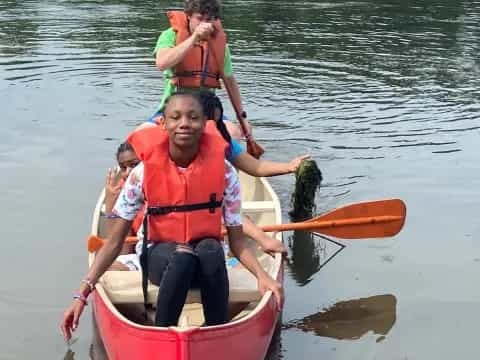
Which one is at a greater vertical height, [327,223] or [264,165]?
[264,165]

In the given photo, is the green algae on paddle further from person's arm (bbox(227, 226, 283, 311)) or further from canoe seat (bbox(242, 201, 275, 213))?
person's arm (bbox(227, 226, 283, 311))

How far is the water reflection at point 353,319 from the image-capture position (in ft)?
15.5

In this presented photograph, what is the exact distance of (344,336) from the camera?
4.68m

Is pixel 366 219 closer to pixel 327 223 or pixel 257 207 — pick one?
pixel 327 223

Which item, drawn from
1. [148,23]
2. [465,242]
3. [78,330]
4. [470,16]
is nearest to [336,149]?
[465,242]

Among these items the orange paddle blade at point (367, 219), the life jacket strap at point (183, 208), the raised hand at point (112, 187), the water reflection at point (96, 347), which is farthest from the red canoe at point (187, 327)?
the orange paddle blade at point (367, 219)

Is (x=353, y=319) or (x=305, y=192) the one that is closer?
(x=353, y=319)

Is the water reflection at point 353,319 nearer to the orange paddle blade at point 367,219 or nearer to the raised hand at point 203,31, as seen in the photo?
the orange paddle blade at point 367,219

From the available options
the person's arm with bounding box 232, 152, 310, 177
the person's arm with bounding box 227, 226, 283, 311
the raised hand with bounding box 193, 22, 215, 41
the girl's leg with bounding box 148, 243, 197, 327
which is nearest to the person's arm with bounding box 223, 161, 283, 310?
the person's arm with bounding box 227, 226, 283, 311

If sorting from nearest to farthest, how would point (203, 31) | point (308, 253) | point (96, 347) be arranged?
point (96, 347), point (203, 31), point (308, 253)

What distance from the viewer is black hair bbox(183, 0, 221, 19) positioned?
207 inches

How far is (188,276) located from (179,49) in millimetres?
2174

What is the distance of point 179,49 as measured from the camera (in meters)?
5.31

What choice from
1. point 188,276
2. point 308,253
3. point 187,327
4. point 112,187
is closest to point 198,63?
point 112,187
